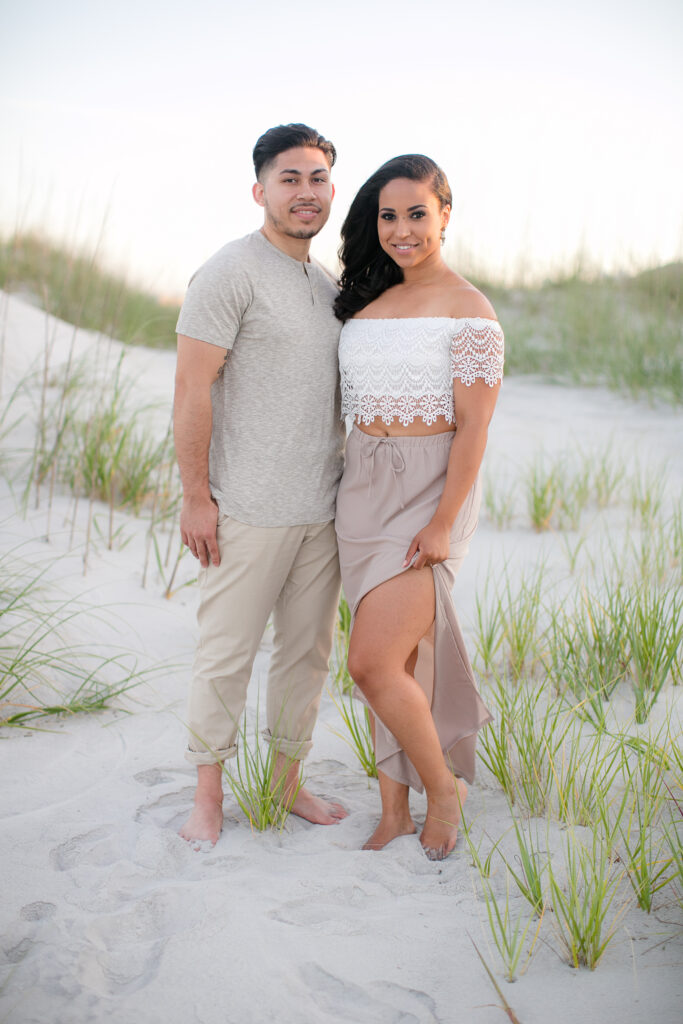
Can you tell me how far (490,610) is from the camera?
12.9 ft

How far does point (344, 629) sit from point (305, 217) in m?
1.74

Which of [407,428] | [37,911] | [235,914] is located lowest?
[37,911]

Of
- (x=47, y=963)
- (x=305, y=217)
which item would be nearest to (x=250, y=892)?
(x=47, y=963)

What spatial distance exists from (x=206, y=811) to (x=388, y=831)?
568 millimetres

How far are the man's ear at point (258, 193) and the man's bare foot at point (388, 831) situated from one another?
2.00m

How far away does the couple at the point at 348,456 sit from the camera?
2357 mm

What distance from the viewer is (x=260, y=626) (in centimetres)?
256

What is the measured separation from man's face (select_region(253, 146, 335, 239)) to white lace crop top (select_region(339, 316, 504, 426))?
1.24 feet

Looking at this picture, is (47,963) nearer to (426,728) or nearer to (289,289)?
(426,728)

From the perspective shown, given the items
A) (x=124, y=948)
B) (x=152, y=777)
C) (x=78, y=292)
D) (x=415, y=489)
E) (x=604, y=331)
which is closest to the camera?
(x=124, y=948)

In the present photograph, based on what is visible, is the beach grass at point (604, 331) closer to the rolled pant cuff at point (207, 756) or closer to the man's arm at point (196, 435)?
the man's arm at point (196, 435)

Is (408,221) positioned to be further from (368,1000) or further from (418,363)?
(368,1000)

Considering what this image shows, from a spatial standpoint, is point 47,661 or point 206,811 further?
point 47,661

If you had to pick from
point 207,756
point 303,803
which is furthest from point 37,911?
point 303,803
